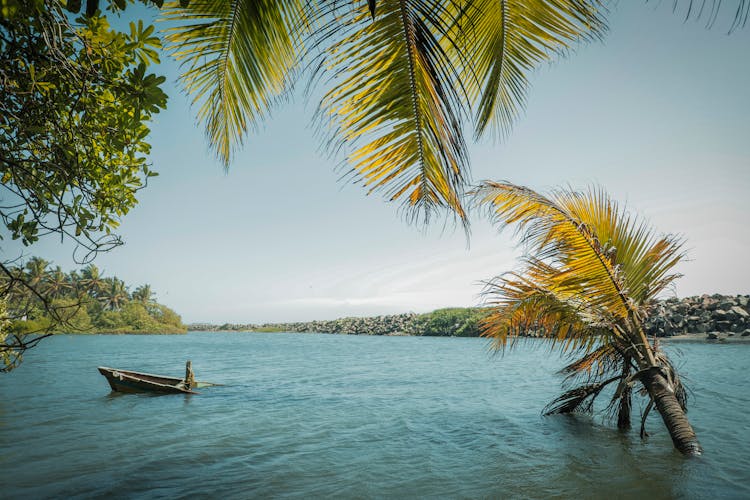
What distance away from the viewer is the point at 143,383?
1438 cm

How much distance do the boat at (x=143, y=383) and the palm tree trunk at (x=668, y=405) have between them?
1409 cm

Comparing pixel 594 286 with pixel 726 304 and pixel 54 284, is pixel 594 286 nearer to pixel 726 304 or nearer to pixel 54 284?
pixel 54 284

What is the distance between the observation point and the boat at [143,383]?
1434cm

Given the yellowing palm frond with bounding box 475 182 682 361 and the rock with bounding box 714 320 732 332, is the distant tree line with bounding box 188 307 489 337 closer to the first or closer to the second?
the rock with bounding box 714 320 732 332

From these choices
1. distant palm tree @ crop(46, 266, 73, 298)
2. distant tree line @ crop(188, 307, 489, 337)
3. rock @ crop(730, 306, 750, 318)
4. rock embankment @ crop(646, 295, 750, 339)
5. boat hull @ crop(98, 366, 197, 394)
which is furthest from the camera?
distant tree line @ crop(188, 307, 489, 337)

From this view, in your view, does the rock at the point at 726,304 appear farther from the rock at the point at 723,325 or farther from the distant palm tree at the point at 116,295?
the distant palm tree at the point at 116,295

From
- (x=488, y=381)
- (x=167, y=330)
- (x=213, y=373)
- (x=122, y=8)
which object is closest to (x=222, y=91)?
(x=122, y=8)

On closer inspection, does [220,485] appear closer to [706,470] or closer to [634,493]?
[634,493]

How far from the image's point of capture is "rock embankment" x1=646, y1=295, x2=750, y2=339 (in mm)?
25938

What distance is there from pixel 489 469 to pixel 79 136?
25.0 feet

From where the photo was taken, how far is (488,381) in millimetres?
17438

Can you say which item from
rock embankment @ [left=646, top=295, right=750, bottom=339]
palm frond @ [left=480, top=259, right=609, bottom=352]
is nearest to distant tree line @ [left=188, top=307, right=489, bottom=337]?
rock embankment @ [left=646, top=295, right=750, bottom=339]

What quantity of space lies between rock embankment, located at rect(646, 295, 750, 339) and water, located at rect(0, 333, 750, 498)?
1223cm

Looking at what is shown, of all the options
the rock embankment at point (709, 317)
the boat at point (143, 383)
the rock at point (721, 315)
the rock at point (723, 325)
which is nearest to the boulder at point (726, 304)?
the rock embankment at point (709, 317)
